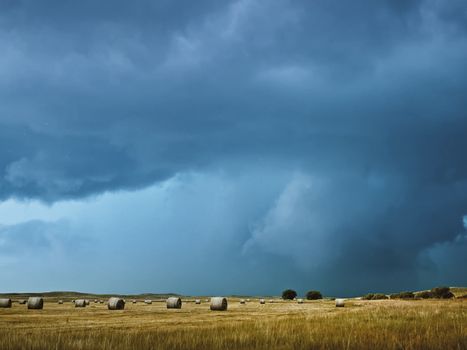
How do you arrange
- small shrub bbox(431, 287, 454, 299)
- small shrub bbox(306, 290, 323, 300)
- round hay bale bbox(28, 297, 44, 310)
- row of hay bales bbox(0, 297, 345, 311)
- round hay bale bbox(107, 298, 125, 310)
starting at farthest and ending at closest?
small shrub bbox(306, 290, 323, 300), small shrub bbox(431, 287, 454, 299), round hay bale bbox(28, 297, 44, 310), round hay bale bbox(107, 298, 125, 310), row of hay bales bbox(0, 297, 345, 311)

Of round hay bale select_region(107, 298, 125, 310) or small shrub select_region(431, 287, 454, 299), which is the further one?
small shrub select_region(431, 287, 454, 299)

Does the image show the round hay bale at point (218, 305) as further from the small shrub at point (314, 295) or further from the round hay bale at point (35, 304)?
the small shrub at point (314, 295)

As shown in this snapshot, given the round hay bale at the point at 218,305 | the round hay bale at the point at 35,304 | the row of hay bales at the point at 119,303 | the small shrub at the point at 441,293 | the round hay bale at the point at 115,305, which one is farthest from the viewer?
the small shrub at the point at 441,293

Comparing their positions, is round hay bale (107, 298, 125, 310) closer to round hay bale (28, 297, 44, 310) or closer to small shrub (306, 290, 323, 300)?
round hay bale (28, 297, 44, 310)

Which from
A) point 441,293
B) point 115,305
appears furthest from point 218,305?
point 441,293

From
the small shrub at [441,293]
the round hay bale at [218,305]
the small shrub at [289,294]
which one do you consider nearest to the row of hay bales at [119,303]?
the round hay bale at [218,305]

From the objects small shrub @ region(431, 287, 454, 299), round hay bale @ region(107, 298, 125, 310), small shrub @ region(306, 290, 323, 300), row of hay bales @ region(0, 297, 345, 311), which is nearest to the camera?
row of hay bales @ region(0, 297, 345, 311)

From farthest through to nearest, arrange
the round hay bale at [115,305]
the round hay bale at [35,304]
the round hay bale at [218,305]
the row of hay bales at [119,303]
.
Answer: the round hay bale at [35,304] < the round hay bale at [115,305] < the row of hay bales at [119,303] < the round hay bale at [218,305]

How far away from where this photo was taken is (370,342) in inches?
338

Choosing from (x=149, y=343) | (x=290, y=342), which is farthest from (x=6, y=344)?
(x=290, y=342)

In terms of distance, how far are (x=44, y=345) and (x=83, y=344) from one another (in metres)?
0.70

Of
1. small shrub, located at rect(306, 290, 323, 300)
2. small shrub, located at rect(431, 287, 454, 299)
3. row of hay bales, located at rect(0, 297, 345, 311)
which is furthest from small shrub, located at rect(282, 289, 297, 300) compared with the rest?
row of hay bales, located at rect(0, 297, 345, 311)

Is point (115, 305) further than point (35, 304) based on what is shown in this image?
No

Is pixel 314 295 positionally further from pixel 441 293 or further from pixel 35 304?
pixel 35 304
